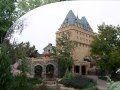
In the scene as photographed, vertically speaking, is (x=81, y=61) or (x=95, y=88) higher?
(x=81, y=61)

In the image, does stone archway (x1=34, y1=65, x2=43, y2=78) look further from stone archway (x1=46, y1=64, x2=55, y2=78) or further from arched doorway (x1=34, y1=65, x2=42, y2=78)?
stone archway (x1=46, y1=64, x2=55, y2=78)

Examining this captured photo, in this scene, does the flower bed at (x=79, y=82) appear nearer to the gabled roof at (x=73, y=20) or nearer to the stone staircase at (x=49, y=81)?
the stone staircase at (x=49, y=81)

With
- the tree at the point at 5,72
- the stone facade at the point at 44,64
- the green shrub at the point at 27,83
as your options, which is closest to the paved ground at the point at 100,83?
the stone facade at the point at 44,64

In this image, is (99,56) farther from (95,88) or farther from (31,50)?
(31,50)

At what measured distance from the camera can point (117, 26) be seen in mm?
4844

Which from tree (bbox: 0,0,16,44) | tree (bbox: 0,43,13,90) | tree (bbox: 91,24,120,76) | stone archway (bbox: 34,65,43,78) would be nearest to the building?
tree (bbox: 91,24,120,76)

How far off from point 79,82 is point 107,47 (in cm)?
60

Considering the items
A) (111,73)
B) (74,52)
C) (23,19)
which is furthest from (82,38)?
(23,19)

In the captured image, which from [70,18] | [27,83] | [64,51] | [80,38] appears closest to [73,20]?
[70,18]

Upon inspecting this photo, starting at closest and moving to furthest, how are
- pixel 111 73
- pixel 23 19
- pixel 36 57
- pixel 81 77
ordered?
1. pixel 111 73
2. pixel 81 77
3. pixel 36 57
4. pixel 23 19

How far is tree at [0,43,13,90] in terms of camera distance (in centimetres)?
623

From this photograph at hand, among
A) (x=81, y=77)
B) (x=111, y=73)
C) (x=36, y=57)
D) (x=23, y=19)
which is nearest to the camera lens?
(x=111, y=73)

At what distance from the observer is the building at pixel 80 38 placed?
4.95 metres

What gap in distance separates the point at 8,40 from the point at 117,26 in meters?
1.96
